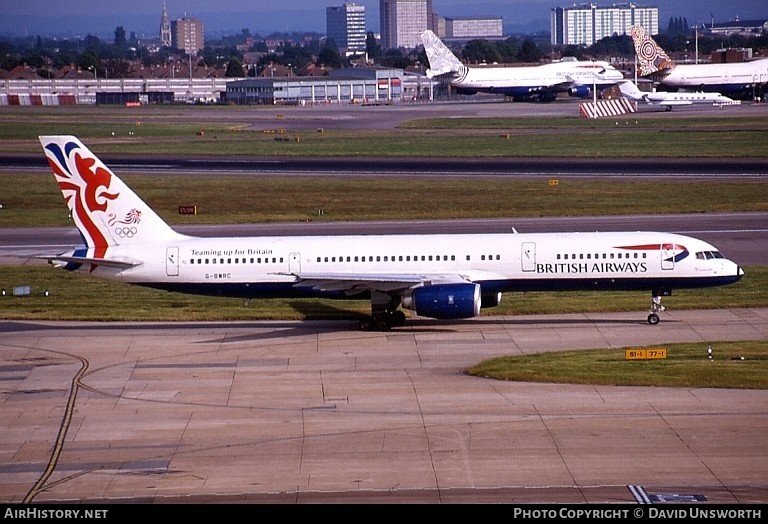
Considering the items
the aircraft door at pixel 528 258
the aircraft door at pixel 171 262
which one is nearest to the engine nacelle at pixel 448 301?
the aircraft door at pixel 528 258

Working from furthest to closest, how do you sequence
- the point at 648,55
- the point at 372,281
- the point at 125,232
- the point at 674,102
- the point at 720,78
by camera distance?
the point at 648,55 → the point at 720,78 → the point at 674,102 → the point at 125,232 → the point at 372,281

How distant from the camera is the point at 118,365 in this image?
1545 inches

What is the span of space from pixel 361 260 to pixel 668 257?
470 inches

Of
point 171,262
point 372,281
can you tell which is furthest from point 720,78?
point 171,262

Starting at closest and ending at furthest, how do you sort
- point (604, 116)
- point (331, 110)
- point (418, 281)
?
point (418, 281) < point (604, 116) < point (331, 110)

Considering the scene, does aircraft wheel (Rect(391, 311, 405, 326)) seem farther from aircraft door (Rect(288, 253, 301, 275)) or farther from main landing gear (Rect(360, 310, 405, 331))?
aircraft door (Rect(288, 253, 301, 275))

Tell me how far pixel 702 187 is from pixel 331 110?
117600 mm

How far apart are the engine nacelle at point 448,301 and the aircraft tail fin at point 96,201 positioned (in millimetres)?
11441

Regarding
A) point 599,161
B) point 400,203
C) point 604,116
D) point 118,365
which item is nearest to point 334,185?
point 400,203

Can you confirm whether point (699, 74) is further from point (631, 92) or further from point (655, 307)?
point (655, 307)

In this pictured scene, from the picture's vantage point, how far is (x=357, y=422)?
103 ft
